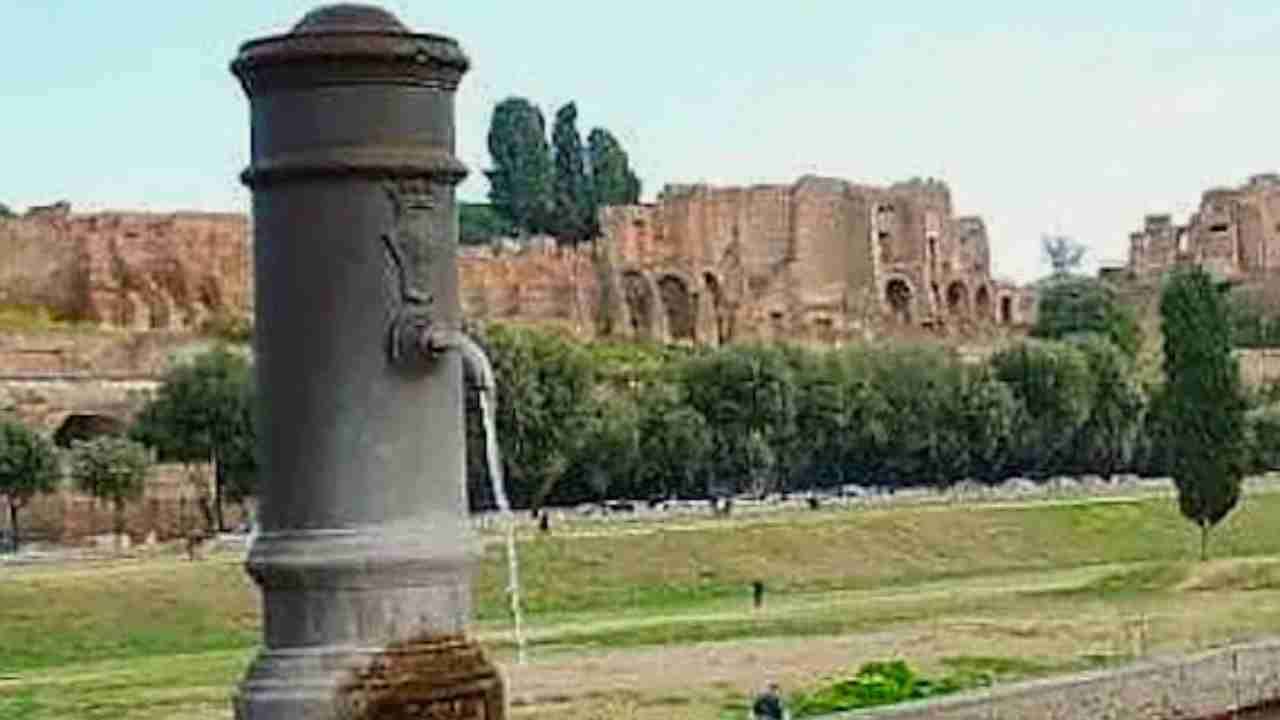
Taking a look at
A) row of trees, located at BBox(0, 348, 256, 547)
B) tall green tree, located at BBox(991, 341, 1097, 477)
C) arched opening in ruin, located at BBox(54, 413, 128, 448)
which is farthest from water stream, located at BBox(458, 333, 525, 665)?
tall green tree, located at BBox(991, 341, 1097, 477)

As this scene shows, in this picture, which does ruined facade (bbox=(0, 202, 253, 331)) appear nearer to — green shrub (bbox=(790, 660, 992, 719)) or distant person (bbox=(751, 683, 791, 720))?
green shrub (bbox=(790, 660, 992, 719))

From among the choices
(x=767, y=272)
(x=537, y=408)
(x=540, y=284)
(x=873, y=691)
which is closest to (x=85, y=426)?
(x=537, y=408)

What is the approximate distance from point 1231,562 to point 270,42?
31321mm

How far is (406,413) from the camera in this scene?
13.3 ft

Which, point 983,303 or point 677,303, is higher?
point 983,303

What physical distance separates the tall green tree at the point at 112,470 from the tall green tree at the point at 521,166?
4714 centimetres

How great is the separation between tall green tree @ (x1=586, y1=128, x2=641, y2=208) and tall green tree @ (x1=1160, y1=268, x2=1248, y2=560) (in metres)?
69.6

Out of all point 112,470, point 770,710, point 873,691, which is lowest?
point 873,691

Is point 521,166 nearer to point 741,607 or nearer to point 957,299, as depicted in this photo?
point 957,299

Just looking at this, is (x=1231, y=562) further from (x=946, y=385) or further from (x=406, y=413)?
Result: (x=946, y=385)

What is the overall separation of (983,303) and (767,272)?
38.9 feet

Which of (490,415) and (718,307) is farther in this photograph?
(718,307)

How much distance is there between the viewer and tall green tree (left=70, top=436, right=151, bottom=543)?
181 feet

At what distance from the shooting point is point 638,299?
10312 centimetres
